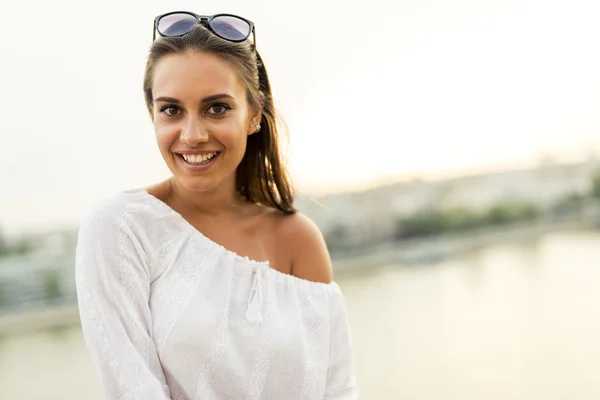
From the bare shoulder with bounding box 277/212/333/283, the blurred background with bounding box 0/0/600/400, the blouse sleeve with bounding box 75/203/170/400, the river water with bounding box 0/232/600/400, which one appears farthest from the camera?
the river water with bounding box 0/232/600/400

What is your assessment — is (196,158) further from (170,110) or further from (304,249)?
(304,249)

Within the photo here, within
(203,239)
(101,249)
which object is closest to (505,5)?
(203,239)

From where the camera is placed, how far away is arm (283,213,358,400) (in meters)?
1.35

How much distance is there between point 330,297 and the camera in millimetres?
1359

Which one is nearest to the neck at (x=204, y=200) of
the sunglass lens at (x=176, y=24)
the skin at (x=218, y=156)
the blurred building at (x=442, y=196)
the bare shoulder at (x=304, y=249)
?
the skin at (x=218, y=156)

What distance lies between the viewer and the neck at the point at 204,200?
4.22 ft

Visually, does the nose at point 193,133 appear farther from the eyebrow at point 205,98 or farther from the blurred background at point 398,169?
the blurred background at point 398,169

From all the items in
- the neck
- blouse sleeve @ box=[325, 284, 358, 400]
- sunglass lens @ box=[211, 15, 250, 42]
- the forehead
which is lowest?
blouse sleeve @ box=[325, 284, 358, 400]

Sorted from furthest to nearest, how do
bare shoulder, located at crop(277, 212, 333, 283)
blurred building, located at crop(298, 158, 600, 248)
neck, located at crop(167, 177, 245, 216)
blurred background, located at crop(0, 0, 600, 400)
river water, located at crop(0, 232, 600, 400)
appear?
blurred building, located at crop(298, 158, 600, 248)
river water, located at crop(0, 232, 600, 400)
blurred background, located at crop(0, 0, 600, 400)
bare shoulder, located at crop(277, 212, 333, 283)
neck, located at crop(167, 177, 245, 216)

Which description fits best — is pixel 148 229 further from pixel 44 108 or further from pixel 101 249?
pixel 44 108

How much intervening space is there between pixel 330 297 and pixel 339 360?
→ 0.44ft

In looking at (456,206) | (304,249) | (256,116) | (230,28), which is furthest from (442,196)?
(230,28)

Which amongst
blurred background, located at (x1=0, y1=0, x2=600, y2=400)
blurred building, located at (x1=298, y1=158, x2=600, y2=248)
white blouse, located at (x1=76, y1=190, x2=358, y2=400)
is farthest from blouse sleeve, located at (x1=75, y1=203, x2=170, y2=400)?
blurred building, located at (x1=298, y1=158, x2=600, y2=248)

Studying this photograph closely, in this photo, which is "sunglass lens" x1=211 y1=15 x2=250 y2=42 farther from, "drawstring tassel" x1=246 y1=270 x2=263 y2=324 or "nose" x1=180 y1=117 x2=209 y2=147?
"drawstring tassel" x1=246 y1=270 x2=263 y2=324
